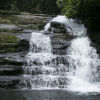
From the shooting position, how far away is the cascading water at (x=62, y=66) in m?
20.4

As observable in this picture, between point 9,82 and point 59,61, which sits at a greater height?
point 59,61

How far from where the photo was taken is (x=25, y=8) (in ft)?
173

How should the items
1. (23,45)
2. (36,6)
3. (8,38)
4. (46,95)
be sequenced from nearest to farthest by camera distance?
1. (46,95)
2. (23,45)
3. (8,38)
4. (36,6)

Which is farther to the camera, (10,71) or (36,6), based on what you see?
Answer: (36,6)

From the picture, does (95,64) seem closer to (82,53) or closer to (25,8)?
(82,53)

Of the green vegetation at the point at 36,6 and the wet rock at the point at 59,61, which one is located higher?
the green vegetation at the point at 36,6

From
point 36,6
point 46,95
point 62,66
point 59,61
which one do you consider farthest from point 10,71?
point 36,6

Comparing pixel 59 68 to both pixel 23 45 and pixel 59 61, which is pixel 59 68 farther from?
pixel 23 45

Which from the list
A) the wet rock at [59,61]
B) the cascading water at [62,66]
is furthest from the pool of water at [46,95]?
the wet rock at [59,61]

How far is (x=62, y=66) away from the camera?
2223cm

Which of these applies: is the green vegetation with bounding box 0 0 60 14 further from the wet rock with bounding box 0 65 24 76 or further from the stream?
the wet rock with bounding box 0 65 24 76

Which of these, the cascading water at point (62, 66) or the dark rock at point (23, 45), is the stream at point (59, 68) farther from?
the dark rock at point (23, 45)

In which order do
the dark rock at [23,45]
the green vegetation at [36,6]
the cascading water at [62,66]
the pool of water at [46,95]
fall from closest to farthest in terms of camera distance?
the pool of water at [46,95] < the cascading water at [62,66] < the dark rock at [23,45] < the green vegetation at [36,6]

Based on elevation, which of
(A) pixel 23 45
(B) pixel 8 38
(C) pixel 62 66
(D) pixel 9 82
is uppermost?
(B) pixel 8 38
